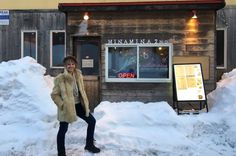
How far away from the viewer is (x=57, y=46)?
19438 millimetres

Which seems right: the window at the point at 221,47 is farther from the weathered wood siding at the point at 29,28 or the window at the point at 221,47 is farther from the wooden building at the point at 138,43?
the weathered wood siding at the point at 29,28

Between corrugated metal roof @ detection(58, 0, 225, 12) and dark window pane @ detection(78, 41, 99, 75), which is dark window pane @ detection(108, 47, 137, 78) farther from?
corrugated metal roof @ detection(58, 0, 225, 12)

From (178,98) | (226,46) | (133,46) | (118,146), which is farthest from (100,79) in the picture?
(226,46)

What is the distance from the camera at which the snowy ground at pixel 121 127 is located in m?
9.64

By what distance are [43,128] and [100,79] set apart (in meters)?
3.66

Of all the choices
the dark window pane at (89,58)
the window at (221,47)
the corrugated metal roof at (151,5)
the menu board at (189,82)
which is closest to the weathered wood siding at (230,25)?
the window at (221,47)

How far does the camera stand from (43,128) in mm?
10891

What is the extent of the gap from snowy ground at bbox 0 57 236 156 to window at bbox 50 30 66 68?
19.7 feet

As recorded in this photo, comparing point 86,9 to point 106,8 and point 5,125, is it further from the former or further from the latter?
point 5,125

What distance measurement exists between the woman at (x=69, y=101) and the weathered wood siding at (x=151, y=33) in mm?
4754

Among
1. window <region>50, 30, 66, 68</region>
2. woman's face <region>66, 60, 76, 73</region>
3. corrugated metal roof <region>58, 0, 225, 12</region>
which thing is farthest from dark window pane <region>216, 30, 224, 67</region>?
woman's face <region>66, 60, 76, 73</region>

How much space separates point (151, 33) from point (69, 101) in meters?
5.79

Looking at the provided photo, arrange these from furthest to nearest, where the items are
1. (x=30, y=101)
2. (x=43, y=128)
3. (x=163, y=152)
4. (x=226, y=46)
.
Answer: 1. (x=226, y=46)
2. (x=30, y=101)
3. (x=43, y=128)
4. (x=163, y=152)

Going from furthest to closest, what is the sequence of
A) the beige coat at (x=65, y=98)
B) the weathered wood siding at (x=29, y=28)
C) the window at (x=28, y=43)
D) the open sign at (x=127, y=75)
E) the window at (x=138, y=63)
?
the window at (x=28, y=43) < the weathered wood siding at (x=29, y=28) < the open sign at (x=127, y=75) < the window at (x=138, y=63) < the beige coat at (x=65, y=98)
